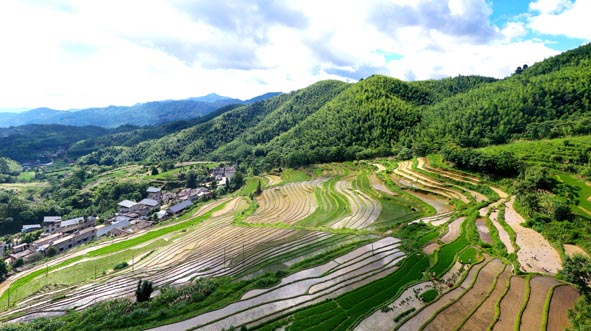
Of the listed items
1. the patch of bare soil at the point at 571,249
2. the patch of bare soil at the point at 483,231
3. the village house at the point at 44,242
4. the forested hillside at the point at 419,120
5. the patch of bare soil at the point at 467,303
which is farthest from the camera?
the forested hillside at the point at 419,120

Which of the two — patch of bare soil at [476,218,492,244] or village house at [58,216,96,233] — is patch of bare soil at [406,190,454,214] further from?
village house at [58,216,96,233]

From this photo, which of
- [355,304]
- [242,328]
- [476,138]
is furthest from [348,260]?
[476,138]

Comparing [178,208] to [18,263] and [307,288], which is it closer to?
[18,263]

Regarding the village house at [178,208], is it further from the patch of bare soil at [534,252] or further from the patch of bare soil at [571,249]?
the patch of bare soil at [571,249]

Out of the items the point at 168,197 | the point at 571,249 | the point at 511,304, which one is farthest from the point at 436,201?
the point at 168,197

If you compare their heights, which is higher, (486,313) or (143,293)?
(486,313)

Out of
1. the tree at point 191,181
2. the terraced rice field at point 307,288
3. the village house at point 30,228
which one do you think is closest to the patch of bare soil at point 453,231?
the terraced rice field at point 307,288

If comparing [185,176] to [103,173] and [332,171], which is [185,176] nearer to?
[103,173]
